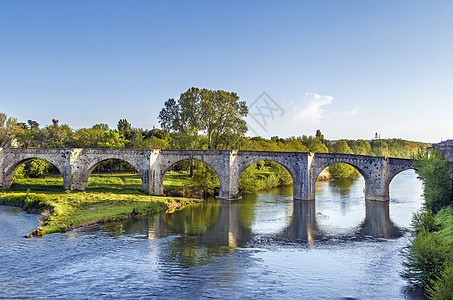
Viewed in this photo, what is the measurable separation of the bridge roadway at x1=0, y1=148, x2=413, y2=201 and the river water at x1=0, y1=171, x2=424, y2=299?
10.4 m

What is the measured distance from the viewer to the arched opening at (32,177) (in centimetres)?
4541

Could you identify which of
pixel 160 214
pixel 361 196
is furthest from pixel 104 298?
pixel 361 196

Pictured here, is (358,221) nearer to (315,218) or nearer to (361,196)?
(315,218)

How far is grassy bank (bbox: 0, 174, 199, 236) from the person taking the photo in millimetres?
28609

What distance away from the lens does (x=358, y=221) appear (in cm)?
3250

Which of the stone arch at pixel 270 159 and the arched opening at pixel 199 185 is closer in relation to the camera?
the stone arch at pixel 270 159

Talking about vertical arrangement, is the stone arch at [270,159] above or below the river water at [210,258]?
above

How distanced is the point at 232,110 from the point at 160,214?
958 inches

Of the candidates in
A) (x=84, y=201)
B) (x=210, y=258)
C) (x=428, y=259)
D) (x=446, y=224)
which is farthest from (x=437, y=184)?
(x=84, y=201)

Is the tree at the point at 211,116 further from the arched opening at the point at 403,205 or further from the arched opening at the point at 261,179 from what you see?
the arched opening at the point at 403,205

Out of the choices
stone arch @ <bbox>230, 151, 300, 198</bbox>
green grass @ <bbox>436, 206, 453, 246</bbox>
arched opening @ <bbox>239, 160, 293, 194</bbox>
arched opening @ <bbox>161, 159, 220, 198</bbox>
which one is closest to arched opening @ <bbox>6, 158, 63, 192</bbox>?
arched opening @ <bbox>161, 159, 220, 198</bbox>

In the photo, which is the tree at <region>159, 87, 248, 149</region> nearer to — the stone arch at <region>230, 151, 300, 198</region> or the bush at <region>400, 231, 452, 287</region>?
the stone arch at <region>230, 151, 300, 198</region>

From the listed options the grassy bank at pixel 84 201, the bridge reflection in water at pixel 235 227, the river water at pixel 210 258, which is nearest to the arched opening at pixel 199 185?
the grassy bank at pixel 84 201

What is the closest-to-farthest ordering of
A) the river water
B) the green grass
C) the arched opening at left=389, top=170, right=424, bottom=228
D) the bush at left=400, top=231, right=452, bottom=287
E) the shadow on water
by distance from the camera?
the bush at left=400, top=231, right=452, bottom=287 → the river water → the green grass → the shadow on water → the arched opening at left=389, top=170, right=424, bottom=228
